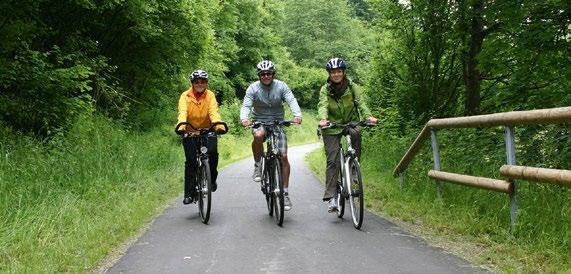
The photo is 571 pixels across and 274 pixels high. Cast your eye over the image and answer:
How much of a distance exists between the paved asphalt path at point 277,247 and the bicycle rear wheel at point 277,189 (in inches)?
6.5

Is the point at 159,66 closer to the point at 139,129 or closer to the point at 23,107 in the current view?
the point at 139,129

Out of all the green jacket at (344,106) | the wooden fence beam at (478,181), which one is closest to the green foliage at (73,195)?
the green jacket at (344,106)

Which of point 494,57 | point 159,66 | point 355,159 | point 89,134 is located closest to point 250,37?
point 159,66

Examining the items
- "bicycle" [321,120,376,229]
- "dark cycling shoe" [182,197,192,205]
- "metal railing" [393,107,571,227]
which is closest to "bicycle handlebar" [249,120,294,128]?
"bicycle" [321,120,376,229]

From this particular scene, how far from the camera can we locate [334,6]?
60469 mm

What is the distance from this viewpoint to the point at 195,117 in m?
8.12

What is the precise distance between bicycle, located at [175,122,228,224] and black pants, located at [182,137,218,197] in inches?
2.3

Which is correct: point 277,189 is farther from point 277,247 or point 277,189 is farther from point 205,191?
point 277,247

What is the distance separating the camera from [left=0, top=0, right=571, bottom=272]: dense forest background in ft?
22.8

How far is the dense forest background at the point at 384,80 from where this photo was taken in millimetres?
6945

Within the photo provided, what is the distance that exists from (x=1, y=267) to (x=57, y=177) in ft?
12.2

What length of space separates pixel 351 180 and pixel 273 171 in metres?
1.07

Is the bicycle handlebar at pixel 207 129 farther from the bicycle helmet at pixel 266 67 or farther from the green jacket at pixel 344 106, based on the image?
the green jacket at pixel 344 106

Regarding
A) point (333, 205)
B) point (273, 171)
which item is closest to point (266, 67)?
point (273, 171)
